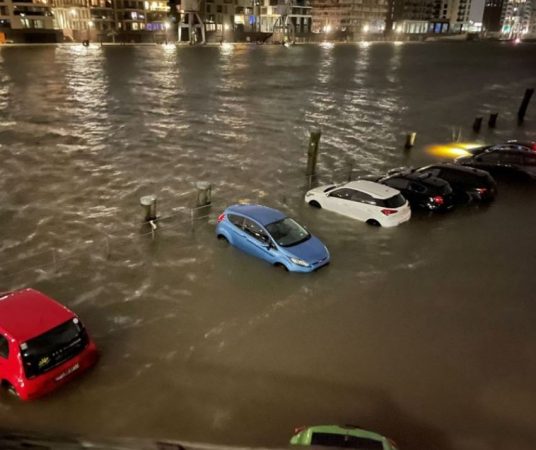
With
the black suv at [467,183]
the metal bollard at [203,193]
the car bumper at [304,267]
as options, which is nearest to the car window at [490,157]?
the black suv at [467,183]

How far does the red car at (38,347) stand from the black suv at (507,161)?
22.1 metres

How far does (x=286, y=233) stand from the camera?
16.1 m

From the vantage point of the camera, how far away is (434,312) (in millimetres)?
13797

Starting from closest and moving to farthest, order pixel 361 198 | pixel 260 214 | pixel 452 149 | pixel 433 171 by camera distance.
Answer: pixel 260 214, pixel 361 198, pixel 433 171, pixel 452 149

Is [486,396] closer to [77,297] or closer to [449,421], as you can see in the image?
[449,421]

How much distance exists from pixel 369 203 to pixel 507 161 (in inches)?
427

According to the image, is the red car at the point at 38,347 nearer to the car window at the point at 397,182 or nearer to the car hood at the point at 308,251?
the car hood at the point at 308,251

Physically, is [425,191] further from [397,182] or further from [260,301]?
[260,301]

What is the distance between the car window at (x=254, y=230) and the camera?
15.9 m

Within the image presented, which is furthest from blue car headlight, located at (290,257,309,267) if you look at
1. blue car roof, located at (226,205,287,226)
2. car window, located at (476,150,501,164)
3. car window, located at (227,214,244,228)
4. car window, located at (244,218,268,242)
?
car window, located at (476,150,501,164)

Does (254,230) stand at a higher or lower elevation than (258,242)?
higher

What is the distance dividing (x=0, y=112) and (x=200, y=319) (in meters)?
35.4

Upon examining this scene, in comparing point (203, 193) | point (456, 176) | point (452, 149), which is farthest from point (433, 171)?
point (452, 149)

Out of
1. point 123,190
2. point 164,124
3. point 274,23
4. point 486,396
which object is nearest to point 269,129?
point 164,124
